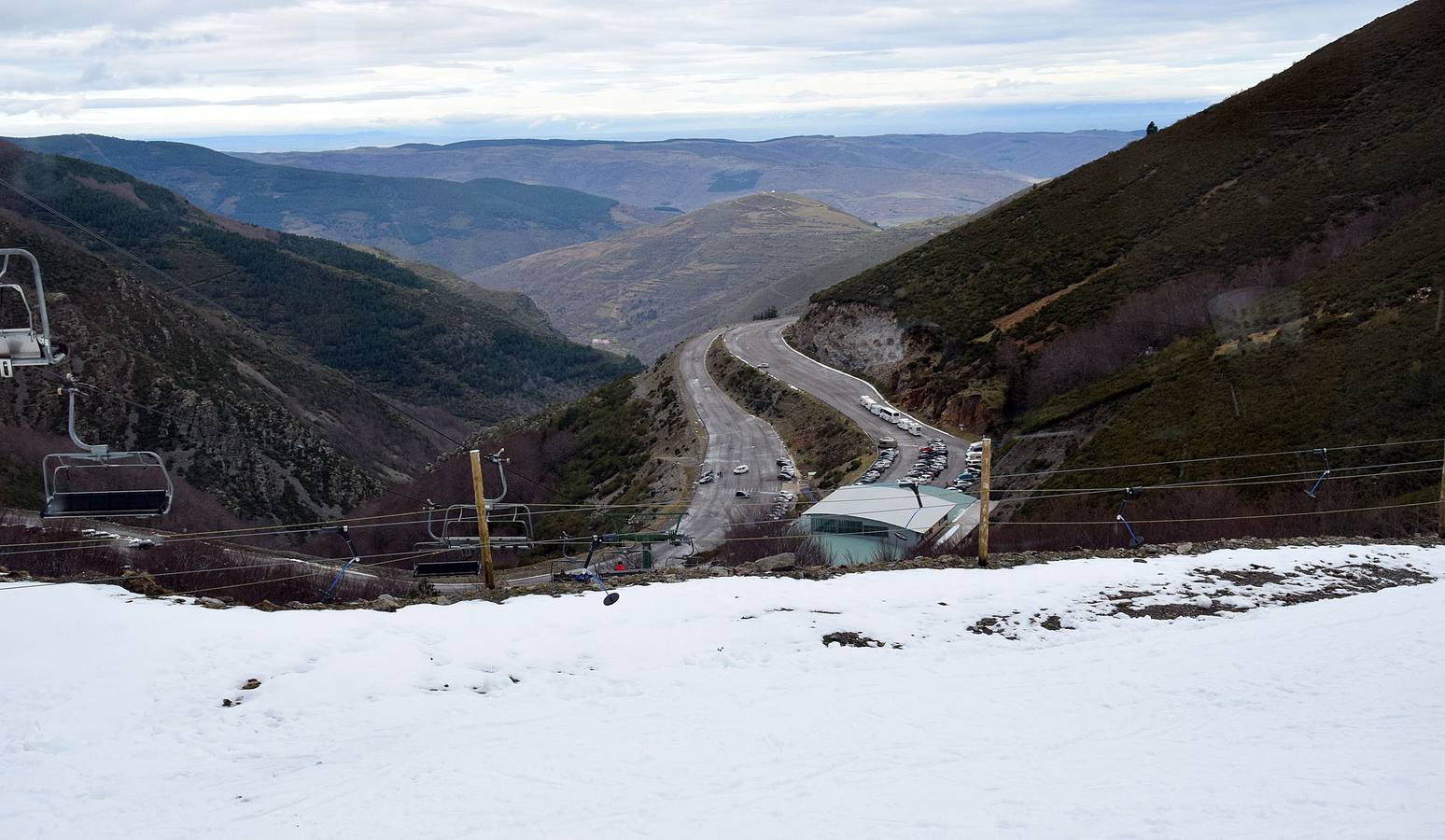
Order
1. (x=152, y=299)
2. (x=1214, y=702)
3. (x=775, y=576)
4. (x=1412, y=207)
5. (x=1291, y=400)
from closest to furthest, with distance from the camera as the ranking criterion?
(x=1214, y=702) → (x=775, y=576) → (x=1291, y=400) → (x=1412, y=207) → (x=152, y=299)

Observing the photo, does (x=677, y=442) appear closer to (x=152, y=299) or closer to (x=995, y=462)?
(x=995, y=462)

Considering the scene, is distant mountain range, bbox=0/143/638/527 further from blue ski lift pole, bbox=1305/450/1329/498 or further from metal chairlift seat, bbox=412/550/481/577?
blue ski lift pole, bbox=1305/450/1329/498

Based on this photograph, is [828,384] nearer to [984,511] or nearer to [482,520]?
[984,511]

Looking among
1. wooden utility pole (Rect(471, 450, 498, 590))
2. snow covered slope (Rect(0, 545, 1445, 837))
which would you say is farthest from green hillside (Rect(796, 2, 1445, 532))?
wooden utility pole (Rect(471, 450, 498, 590))

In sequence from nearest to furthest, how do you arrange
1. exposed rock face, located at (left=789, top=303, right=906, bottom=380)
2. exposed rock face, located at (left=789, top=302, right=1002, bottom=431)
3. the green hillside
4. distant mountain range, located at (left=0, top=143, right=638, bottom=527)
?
the green hillside < exposed rock face, located at (left=789, top=302, right=1002, bottom=431) < exposed rock face, located at (left=789, top=303, right=906, bottom=380) < distant mountain range, located at (left=0, top=143, right=638, bottom=527)

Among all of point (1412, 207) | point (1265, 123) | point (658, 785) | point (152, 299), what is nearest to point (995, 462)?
point (1412, 207)
